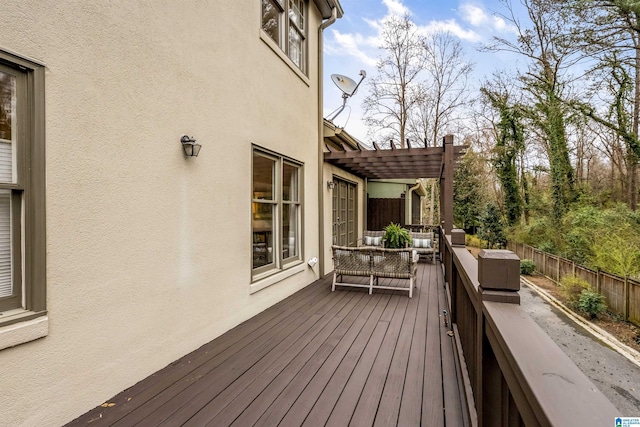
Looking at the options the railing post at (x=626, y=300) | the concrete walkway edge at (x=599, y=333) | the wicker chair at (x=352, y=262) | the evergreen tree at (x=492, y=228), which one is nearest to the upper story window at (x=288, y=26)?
the wicker chair at (x=352, y=262)

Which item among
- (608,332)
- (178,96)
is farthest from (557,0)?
(178,96)

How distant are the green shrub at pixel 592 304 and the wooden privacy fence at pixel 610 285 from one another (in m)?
0.23

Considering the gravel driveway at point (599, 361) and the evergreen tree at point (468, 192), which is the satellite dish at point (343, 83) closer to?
the gravel driveway at point (599, 361)

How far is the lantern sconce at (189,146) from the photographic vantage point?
297 cm

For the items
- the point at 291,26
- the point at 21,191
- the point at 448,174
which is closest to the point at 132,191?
the point at 21,191

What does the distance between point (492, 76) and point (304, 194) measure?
15733mm

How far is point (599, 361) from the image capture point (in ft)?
19.5

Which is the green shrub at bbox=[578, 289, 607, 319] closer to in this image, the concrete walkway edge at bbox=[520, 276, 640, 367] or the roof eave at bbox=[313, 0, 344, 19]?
the concrete walkway edge at bbox=[520, 276, 640, 367]

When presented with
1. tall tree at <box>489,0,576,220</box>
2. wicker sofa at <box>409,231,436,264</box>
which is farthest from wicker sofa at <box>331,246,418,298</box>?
tall tree at <box>489,0,576,220</box>

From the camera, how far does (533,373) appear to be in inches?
35.4

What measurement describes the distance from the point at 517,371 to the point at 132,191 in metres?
2.60

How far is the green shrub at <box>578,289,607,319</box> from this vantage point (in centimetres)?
761

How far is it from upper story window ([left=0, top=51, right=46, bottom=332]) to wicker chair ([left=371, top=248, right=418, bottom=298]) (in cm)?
428

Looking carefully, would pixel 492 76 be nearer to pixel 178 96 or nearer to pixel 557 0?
pixel 557 0
